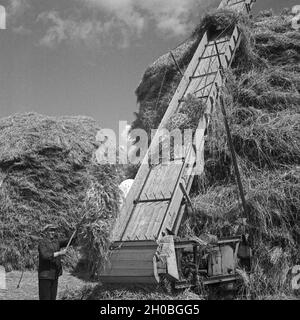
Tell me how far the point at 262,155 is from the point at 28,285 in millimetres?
4137

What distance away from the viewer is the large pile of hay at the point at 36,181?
26.5 ft

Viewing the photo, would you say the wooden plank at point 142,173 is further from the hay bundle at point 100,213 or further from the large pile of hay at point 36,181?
the large pile of hay at point 36,181

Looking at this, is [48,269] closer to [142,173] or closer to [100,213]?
[100,213]

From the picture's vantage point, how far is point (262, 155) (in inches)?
297

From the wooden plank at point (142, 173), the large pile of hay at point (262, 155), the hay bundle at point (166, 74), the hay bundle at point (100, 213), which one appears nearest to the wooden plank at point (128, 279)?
the hay bundle at point (100, 213)

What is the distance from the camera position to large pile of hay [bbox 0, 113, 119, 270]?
809 cm

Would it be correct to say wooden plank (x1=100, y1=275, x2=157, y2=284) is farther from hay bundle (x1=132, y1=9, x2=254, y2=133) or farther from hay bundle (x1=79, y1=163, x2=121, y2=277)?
hay bundle (x1=132, y1=9, x2=254, y2=133)

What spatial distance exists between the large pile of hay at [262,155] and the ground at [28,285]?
7.02 ft

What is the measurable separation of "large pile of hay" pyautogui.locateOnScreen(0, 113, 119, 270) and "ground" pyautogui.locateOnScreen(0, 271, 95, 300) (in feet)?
0.93

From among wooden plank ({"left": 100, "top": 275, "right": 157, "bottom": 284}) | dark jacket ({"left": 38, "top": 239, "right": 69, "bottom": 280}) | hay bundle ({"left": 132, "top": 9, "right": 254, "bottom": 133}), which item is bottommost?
wooden plank ({"left": 100, "top": 275, "right": 157, "bottom": 284})

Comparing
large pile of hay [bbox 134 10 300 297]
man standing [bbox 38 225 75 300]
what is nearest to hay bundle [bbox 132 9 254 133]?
large pile of hay [bbox 134 10 300 297]

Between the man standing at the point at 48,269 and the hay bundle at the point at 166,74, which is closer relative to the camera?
the man standing at the point at 48,269
